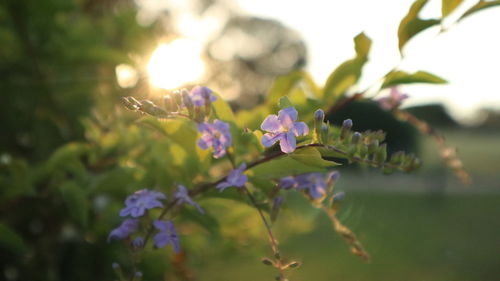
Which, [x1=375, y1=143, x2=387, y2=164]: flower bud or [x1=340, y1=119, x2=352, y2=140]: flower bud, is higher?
[x1=340, y1=119, x2=352, y2=140]: flower bud

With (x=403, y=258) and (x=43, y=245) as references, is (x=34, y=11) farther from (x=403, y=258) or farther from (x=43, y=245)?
(x=403, y=258)

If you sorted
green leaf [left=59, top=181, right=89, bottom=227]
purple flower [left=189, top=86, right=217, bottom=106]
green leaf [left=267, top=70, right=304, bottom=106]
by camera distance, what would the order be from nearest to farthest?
purple flower [left=189, top=86, right=217, bottom=106]
green leaf [left=59, top=181, right=89, bottom=227]
green leaf [left=267, top=70, right=304, bottom=106]

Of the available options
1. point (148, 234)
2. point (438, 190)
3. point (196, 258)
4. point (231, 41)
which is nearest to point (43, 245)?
point (196, 258)

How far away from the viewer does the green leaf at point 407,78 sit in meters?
0.90

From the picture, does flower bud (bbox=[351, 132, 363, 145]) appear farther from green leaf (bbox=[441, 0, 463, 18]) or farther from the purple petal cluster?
green leaf (bbox=[441, 0, 463, 18])

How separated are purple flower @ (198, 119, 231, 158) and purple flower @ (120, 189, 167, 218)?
12 centimetres

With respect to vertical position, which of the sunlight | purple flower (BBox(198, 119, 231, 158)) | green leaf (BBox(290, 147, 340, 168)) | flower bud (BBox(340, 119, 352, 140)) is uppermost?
the sunlight

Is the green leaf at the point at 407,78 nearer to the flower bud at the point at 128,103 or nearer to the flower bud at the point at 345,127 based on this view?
the flower bud at the point at 345,127

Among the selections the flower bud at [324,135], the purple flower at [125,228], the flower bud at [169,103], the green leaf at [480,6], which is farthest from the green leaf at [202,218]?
the green leaf at [480,6]

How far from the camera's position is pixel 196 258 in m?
1.78

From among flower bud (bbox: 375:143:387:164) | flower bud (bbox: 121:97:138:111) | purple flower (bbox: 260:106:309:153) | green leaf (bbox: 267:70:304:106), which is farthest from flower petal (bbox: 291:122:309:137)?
green leaf (bbox: 267:70:304:106)

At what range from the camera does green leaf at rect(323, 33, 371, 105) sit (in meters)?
0.94

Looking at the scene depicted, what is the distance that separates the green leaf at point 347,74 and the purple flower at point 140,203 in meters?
0.47

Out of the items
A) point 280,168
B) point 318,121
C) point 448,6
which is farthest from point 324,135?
point 448,6
